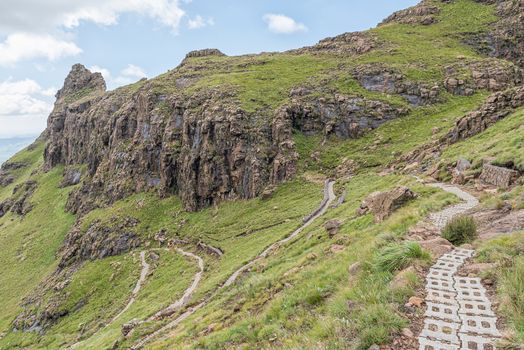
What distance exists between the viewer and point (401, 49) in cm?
11869

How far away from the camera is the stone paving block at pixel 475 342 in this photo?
25.6 feet

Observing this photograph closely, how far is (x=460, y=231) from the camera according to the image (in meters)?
16.5

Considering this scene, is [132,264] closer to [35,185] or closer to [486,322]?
[486,322]

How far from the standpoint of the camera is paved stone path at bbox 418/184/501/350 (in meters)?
8.12

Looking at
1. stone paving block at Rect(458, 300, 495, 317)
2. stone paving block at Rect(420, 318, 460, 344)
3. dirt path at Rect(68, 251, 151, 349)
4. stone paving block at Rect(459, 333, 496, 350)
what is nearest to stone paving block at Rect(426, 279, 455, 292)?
stone paving block at Rect(458, 300, 495, 317)

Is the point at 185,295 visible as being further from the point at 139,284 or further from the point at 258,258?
the point at 139,284

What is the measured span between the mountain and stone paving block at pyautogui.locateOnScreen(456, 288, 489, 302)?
629 millimetres

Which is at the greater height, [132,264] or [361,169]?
[361,169]

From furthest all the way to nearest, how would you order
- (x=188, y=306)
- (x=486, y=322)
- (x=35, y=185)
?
(x=35, y=185), (x=188, y=306), (x=486, y=322)

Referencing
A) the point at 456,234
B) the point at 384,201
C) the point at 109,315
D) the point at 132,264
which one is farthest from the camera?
the point at 132,264

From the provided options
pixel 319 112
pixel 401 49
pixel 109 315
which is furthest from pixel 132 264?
pixel 401 49

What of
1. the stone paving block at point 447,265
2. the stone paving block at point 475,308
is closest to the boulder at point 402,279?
the stone paving block at point 447,265

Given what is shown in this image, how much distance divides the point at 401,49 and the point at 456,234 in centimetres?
11727

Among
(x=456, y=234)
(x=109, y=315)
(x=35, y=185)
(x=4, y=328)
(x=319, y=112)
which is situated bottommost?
(x=4, y=328)
